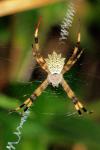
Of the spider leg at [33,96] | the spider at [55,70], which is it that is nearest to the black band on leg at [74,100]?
the spider at [55,70]

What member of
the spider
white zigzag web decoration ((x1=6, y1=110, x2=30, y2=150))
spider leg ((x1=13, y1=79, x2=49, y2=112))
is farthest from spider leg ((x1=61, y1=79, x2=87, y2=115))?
white zigzag web decoration ((x1=6, y1=110, x2=30, y2=150))

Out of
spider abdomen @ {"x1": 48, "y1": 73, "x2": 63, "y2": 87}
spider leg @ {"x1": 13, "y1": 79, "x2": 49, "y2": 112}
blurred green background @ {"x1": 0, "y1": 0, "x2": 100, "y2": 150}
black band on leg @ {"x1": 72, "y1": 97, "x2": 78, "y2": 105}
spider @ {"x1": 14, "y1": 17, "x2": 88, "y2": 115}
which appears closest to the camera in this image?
spider @ {"x1": 14, "y1": 17, "x2": 88, "y2": 115}

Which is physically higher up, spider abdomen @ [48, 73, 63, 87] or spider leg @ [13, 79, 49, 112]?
spider abdomen @ [48, 73, 63, 87]

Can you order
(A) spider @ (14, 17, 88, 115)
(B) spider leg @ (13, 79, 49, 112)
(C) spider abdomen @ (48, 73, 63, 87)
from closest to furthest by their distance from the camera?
1. (A) spider @ (14, 17, 88, 115)
2. (C) spider abdomen @ (48, 73, 63, 87)
3. (B) spider leg @ (13, 79, 49, 112)

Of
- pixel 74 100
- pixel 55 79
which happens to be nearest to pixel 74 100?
pixel 74 100

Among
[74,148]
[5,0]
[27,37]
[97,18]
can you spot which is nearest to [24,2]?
[5,0]

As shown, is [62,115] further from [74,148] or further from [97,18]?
[97,18]

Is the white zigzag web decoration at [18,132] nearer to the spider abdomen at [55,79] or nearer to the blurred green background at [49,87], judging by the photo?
the blurred green background at [49,87]

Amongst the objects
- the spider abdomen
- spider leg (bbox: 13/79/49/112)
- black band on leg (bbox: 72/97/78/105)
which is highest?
the spider abdomen

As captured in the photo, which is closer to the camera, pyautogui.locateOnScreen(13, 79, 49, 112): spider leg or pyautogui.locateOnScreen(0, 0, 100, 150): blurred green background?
pyautogui.locateOnScreen(13, 79, 49, 112): spider leg

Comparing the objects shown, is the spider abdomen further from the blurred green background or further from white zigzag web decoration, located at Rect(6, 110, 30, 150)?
white zigzag web decoration, located at Rect(6, 110, 30, 150)
